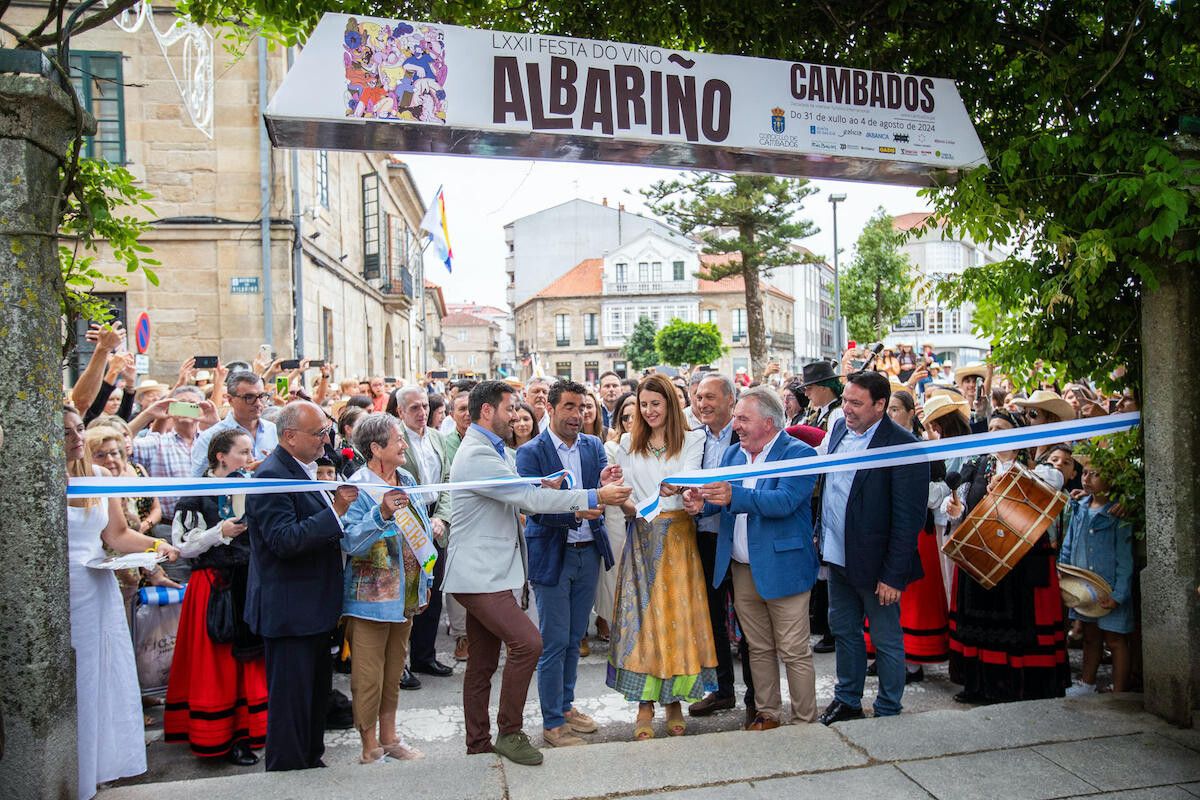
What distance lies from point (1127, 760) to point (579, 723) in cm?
277

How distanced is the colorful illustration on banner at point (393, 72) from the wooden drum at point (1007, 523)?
12.1 ft

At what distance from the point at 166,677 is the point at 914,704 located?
185 inches

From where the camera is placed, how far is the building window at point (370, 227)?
2522 cm

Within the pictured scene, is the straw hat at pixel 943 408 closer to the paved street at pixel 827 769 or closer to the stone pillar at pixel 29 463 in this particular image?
the paved street at pixel 827 769

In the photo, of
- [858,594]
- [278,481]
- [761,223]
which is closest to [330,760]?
[278,481]

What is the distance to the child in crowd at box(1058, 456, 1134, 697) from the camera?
526 centimetres

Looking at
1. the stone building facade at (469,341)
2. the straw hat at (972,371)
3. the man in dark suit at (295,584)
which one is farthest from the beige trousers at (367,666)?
the stone building facade at (469,341)

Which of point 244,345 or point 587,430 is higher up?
point 244,345

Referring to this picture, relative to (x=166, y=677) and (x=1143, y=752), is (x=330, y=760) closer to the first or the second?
(x=166, y=677)

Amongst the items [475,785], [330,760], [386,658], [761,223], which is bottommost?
[330,760]

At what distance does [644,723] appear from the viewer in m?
5.00

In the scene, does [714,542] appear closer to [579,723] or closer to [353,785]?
[579,723]

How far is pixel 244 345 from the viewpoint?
16.3 metres

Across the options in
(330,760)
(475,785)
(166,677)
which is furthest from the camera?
(166,677)
